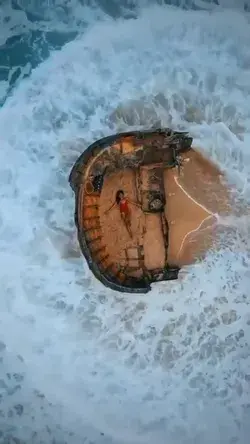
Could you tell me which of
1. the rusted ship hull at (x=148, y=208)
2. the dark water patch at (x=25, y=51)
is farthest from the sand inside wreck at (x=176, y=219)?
the dark water patch at (x=25, y=51)

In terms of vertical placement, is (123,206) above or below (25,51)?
below

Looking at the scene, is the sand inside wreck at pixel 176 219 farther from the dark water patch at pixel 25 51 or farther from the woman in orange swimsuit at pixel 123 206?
the dark water patch at pixel 25 51

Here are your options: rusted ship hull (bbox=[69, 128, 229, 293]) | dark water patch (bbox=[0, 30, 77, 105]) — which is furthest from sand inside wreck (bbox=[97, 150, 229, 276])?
dark water patch (bbox=[0, 30, 77, 105])

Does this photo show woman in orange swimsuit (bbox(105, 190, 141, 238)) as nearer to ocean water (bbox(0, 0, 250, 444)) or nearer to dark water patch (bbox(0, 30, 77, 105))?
ocean water (bbox(0, 0, 250, 444))

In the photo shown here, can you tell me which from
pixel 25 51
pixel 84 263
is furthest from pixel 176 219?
pixel 25 51

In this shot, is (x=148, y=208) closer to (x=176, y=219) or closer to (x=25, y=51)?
(x=176, y=219)

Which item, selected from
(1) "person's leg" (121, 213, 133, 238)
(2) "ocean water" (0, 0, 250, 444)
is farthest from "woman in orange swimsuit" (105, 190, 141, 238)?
(2) "ocean water" (0, 0, 250, 444)

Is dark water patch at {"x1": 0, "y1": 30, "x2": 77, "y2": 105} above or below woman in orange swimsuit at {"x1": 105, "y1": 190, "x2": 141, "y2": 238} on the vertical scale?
above
